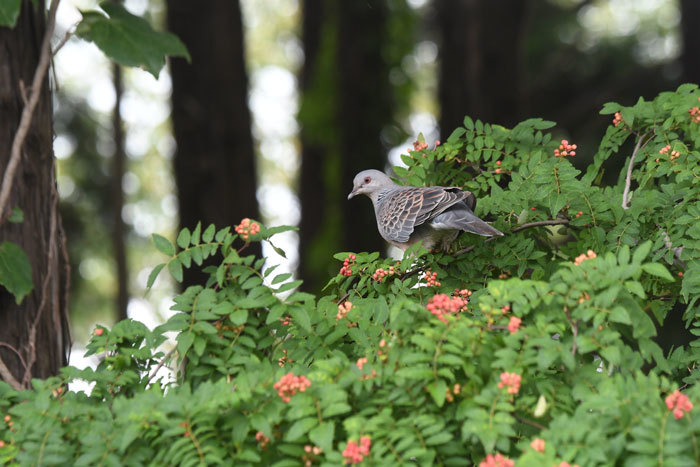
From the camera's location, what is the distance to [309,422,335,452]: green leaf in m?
1.68

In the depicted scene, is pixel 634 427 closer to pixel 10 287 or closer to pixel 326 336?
pixel 326 336

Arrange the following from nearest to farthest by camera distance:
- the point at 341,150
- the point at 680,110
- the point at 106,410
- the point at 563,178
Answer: the point at 106,410 < the point at 563,178 < the point at 680,110 < the point at 341,150

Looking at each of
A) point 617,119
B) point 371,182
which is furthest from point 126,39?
point 617,119

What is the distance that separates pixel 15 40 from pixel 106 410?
2.02 meters

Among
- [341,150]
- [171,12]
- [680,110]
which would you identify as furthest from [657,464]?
[341,150]

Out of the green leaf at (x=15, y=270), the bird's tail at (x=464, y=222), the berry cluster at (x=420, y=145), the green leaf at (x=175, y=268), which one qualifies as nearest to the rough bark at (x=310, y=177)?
the berry cluster at (x=420, y=145)

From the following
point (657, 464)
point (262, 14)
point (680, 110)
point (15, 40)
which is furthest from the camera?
point (262, 14)

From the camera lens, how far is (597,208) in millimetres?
2625

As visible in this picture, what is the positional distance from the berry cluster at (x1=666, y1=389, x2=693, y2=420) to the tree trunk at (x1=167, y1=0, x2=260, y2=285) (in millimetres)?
5243

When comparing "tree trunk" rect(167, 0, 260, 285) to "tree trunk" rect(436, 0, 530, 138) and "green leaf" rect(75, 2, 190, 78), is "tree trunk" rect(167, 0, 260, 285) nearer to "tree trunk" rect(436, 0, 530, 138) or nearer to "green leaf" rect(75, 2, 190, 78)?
"tree trunk" rect(436, 0, 530, 138)

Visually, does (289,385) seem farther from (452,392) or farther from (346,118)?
(346,118)

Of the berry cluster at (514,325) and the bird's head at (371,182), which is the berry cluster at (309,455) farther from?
the bird's head at (371,182)

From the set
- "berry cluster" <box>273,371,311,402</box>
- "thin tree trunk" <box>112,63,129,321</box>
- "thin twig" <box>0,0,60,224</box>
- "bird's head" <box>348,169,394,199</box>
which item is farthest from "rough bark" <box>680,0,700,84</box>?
"berry cluster" <box>273,371,311,402</box>

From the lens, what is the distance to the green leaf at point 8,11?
9.24 feet
